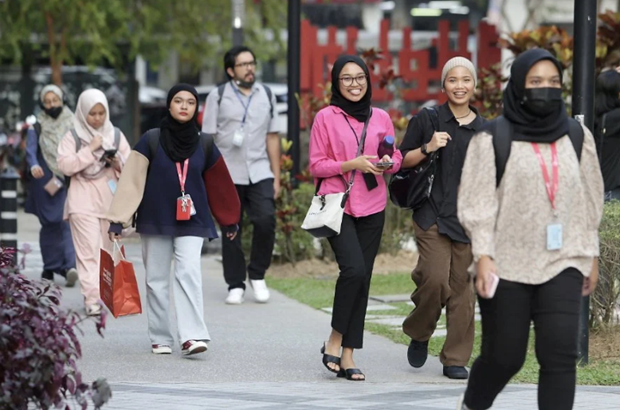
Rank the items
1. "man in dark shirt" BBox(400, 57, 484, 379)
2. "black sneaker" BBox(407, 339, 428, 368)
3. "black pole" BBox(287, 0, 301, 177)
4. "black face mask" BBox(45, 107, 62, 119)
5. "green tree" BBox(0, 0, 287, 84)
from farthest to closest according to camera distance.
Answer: "green tree" BBox(0, 0, 287, 84)
"black pole" BBox(287, 0, 301, 177)
"black face mask" BBox(45, 107, 62, 119)
"black sneaker" BBox(407, 339, 428, 368)
"man in dark shirt" BBox(400, 57, 484, 379)

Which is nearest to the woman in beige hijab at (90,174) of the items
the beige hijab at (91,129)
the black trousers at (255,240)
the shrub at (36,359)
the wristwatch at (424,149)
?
the beige hijab at (91,129)

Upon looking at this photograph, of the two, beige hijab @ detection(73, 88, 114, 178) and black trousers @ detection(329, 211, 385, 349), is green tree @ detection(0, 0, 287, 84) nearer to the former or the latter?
beige hijab @ detection(73, 88, 114, 178)

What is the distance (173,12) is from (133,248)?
11032mm

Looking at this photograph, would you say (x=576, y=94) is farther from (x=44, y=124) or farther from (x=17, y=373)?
(x=44, y=124)

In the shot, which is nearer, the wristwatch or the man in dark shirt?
the wristwatch

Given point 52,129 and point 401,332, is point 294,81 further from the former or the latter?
point 401,332

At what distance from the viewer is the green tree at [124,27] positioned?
2339cm

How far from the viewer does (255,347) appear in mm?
8977

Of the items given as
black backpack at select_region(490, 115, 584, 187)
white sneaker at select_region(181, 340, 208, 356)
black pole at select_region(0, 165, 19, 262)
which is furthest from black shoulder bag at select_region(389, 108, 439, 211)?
black pole at select_region(0, 165, 19, 262)

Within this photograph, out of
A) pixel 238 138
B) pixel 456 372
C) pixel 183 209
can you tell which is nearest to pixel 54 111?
pixel 238 138

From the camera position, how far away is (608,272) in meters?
8.27

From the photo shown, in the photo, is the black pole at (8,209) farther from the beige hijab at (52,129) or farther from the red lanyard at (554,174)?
the red lanyard at (554,174)

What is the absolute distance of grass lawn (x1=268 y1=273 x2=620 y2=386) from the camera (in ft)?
25.7

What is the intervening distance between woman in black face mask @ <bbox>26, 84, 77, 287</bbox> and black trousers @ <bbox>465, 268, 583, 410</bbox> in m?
7.38
